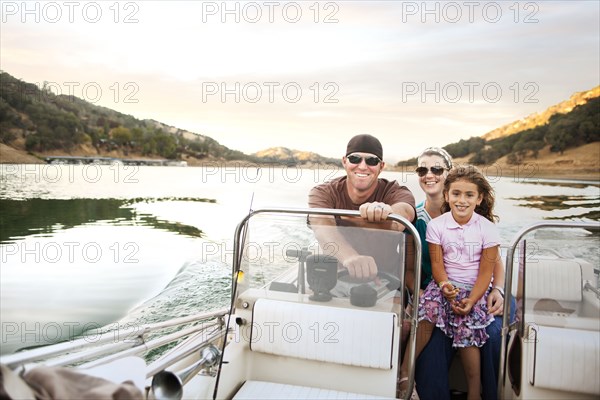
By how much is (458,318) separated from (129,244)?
14.6 m

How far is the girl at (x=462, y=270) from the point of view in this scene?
7.75ft

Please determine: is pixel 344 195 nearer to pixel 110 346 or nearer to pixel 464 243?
pixel 464 243

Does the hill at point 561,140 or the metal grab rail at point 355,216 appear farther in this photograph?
the hill at point 561,140

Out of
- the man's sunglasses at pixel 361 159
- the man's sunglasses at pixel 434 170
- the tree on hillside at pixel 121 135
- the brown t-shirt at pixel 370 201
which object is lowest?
the brown t-shirt at pixel 370 201

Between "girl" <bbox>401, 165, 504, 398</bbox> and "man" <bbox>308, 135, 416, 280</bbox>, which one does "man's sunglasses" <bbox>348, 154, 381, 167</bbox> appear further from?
"girl" <bbox>401, 165, 504, 398</bbox>

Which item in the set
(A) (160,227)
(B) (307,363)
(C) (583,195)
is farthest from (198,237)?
(C) (583,195)

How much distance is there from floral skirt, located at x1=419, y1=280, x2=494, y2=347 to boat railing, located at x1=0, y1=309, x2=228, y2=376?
3.56 ft

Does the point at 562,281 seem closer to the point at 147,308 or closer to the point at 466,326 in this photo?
the point at 466,326

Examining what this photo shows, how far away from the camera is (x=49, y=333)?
7664 mm

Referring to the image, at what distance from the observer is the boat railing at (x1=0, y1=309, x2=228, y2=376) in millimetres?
1524

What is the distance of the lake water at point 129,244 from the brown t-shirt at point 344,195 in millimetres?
408

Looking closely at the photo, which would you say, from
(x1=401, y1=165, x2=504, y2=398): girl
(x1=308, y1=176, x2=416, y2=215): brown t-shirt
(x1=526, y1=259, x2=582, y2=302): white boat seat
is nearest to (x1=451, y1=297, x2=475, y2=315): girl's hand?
(x1=401, y1=165, x2=504, y2=398): girl

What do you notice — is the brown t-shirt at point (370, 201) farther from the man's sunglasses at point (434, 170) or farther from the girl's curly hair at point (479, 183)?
the girl's curly hair at point (479, 183)

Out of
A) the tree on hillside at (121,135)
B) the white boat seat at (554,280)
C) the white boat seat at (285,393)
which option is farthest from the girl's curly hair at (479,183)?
the tree on hillside at (121,135)
